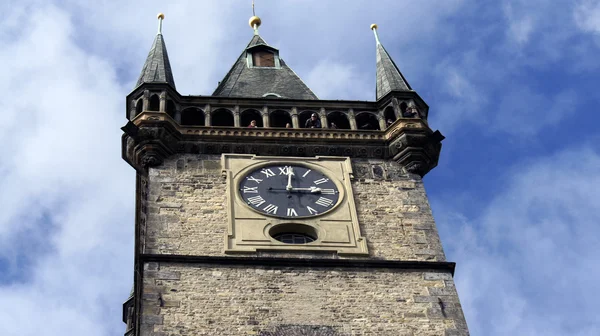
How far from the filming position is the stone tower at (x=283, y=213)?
17969 millimetres

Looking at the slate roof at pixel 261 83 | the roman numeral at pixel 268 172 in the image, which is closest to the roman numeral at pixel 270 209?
the roman numeral at pixel 268 172

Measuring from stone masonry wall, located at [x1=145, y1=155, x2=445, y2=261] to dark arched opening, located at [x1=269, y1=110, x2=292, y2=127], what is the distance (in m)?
1.92

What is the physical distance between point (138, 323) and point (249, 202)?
3715mm

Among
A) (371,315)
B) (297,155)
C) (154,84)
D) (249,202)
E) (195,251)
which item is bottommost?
(371,315)

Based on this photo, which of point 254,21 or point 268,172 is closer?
point 268,172

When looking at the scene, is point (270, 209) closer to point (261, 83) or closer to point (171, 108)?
point (171, 108)

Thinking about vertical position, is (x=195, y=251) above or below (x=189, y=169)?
below

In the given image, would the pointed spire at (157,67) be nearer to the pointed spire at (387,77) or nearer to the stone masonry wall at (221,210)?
the stone masonry wall at (221,210)

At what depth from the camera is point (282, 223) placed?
20000 mm


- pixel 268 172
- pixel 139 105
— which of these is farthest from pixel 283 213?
pixel 139 105

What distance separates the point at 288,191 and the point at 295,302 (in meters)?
3.34

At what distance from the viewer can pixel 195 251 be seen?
62.7 feet

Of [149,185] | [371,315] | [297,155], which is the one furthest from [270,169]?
[371,315]

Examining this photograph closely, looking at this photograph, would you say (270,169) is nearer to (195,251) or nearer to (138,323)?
(195,251)
